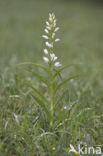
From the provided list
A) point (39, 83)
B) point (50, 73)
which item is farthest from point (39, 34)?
point (50, 73)

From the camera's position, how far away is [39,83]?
11.8 feet

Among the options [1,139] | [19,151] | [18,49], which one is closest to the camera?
[19,151]

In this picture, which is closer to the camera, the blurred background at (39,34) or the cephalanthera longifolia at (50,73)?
the cephalanthera longifolia at (50,73)

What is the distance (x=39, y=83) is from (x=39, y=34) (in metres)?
4.45

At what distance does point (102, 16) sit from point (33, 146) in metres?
10.5

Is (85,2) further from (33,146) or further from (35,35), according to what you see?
(33,146)

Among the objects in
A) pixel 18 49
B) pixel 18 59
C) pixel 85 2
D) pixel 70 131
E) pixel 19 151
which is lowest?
pixel 19 151

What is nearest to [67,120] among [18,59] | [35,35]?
[18,59]

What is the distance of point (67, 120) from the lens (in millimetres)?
2504

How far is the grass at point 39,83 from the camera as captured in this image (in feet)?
7.18

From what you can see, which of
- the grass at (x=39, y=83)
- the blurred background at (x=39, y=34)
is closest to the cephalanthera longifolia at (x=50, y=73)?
the grass at (x=39, y=83)

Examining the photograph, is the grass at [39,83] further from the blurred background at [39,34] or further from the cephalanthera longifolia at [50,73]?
the cephalanthera longifolia at [50,73]

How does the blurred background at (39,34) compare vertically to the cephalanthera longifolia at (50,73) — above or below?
above

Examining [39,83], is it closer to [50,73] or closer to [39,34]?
[50,73]
